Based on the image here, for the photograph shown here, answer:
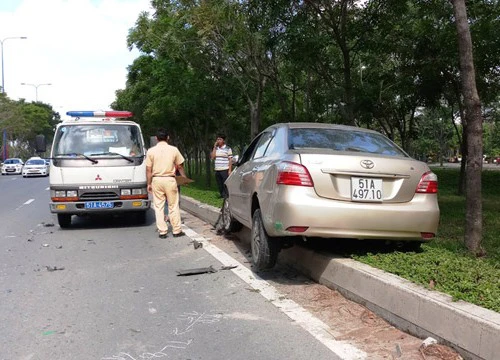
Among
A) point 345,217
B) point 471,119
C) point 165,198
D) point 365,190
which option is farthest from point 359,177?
point 165,198

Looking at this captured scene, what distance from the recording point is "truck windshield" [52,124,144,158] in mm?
9711

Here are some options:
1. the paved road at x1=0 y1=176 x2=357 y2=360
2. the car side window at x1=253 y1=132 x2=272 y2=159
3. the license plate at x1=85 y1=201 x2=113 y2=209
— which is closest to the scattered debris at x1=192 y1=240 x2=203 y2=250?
the paved road at x1=0 y1=176 x2=357 y2=360

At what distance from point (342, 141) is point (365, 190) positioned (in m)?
1.00

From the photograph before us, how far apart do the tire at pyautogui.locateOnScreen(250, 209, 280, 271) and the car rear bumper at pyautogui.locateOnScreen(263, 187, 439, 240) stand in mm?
434

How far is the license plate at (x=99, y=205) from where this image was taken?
30.8 feet

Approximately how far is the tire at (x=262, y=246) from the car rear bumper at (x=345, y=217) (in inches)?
17.1

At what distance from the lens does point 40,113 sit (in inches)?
2657

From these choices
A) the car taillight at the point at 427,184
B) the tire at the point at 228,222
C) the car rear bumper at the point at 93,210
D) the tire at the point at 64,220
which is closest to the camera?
the car taillight at the point at 427,184

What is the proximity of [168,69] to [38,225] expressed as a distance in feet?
28.0

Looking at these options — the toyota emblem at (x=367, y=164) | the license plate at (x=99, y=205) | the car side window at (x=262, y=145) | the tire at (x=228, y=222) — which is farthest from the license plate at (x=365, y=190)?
the license plate at (x=99, y=205)

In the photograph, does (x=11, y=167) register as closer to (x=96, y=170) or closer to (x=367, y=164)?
(x=96, y=170)

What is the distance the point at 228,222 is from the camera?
325 inches

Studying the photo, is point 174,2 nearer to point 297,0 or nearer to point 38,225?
point 297,0

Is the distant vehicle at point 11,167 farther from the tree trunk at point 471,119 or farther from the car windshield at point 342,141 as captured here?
the tree trunk at point 471,119
